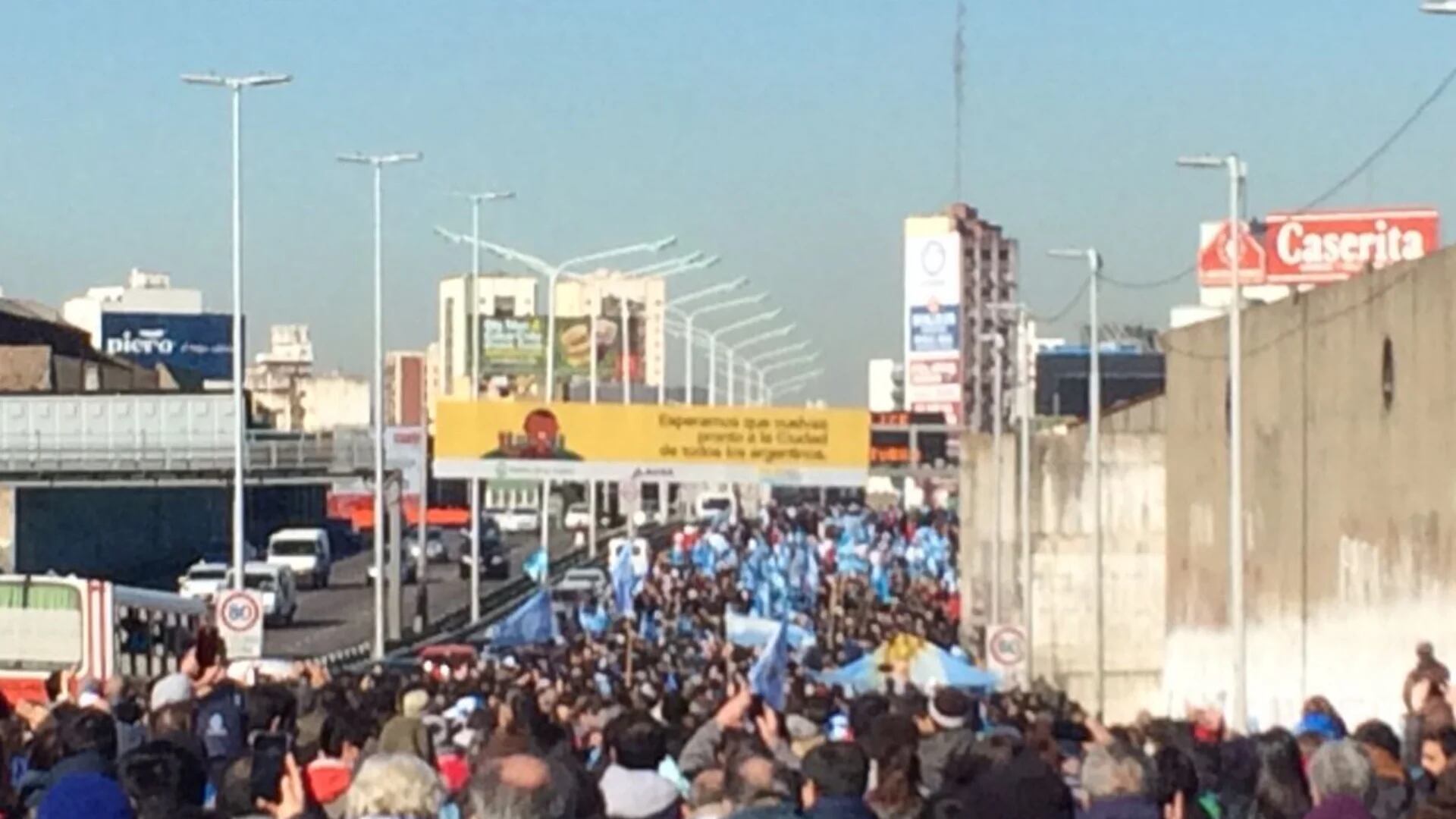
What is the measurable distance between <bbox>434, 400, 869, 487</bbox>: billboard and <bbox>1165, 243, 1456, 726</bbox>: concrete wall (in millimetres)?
27083

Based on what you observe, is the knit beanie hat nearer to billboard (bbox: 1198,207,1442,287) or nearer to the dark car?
billboard (bbox: 1198,207,1442,287)

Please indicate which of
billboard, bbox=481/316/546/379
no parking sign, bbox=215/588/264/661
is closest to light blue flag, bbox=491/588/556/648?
no parking sign, bbox=215/588/264/661

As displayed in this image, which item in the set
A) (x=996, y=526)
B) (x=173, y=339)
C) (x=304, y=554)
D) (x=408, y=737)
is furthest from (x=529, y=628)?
(x=173, y=339)

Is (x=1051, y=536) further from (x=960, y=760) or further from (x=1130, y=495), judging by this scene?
(x=960, y=760)

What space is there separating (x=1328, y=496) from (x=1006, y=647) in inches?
176

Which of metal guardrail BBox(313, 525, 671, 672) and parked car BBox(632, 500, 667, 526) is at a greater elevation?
parked car BBox(632, 500, 667, 526)

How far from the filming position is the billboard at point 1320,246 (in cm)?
6300

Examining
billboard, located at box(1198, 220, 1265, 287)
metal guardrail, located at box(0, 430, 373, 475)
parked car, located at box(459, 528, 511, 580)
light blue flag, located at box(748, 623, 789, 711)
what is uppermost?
billboard, located at box(1198, 220, 1265, 287)

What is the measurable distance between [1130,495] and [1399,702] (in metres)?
24.3

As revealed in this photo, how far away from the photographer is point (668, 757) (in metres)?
16.2

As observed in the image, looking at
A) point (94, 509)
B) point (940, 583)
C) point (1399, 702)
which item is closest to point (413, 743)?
point (1399, 702)

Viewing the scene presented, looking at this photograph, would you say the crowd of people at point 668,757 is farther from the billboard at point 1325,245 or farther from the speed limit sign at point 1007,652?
the billboard at point 1325,245

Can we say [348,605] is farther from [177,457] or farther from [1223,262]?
[1223,262]

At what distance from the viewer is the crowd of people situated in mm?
11203
